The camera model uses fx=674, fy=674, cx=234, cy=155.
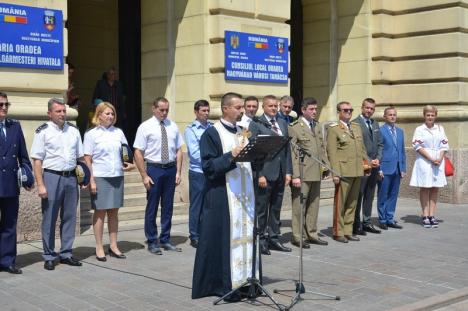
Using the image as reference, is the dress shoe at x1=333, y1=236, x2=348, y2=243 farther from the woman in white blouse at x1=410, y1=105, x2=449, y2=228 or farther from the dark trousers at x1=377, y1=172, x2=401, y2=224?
the woman in white blouse at x1=410, y1=105, x2=449, y2=228

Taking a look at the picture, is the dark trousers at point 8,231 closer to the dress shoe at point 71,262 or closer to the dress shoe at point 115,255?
the dress shoe at point 71,262

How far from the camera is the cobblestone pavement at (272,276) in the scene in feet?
20.9

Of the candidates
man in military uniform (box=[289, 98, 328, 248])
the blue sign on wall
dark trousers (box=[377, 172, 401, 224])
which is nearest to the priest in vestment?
man in military uniform (box=[289, 98, 328, 248])

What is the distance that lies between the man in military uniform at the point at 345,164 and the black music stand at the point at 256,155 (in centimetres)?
335

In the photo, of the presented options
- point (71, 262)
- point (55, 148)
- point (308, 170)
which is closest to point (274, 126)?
point (308, 170)

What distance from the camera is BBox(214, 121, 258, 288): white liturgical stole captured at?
643cm

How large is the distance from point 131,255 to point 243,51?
4710 millimetres

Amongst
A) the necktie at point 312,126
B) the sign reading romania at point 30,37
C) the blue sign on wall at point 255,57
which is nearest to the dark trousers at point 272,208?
the necktie at point 312,126

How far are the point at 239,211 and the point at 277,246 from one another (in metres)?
2.59

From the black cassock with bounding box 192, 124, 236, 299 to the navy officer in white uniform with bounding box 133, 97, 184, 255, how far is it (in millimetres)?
2272

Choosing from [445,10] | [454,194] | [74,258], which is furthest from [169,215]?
[445,10]

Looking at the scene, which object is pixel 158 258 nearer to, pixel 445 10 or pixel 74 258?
pixel 74 258

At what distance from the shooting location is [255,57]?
11984 mm

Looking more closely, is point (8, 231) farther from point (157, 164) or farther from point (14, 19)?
point (14, 19)
